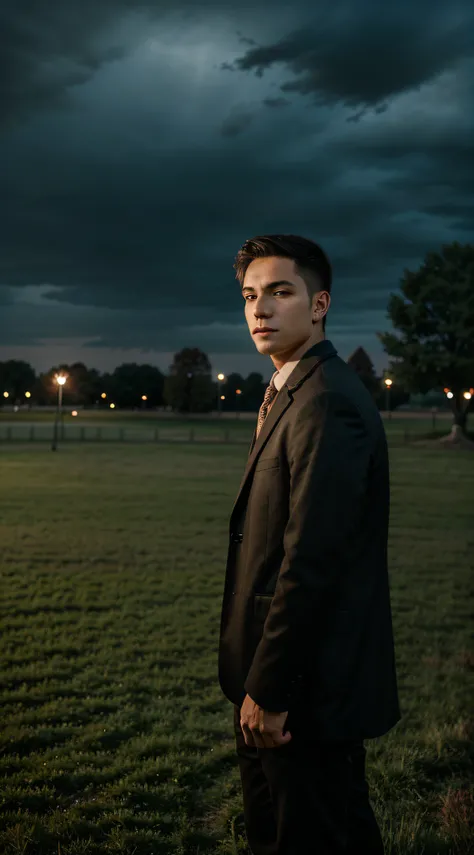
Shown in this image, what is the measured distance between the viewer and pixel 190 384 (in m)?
137

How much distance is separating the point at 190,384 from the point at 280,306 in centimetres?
13521

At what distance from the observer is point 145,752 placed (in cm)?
466

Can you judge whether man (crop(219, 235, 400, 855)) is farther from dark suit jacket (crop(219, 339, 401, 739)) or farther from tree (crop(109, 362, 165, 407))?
tree (crop(109, 362, 165, 407))

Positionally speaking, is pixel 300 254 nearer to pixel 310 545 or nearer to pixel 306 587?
pixel 310 545

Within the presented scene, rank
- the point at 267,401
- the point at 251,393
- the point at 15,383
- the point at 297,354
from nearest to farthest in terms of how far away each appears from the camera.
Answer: the point at 297,354 < the point at 267,401 < the point at 251,393 < the point at 15,383

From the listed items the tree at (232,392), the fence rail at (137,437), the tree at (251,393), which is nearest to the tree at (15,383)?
the tree at (232,392)

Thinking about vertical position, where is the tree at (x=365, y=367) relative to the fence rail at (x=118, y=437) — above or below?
above

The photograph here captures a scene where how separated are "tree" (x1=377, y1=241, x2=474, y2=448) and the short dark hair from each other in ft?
141

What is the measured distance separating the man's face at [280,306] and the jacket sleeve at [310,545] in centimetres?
39

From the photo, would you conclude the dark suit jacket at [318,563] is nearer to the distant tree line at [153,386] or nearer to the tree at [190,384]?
the distant tree line at [153,386]

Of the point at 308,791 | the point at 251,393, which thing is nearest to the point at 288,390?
the point at 308,791

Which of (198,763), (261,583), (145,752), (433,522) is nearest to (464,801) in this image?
(198,763)

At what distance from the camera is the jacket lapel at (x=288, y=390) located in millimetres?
2457

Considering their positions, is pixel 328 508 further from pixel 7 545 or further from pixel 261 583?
pixel 7 545
